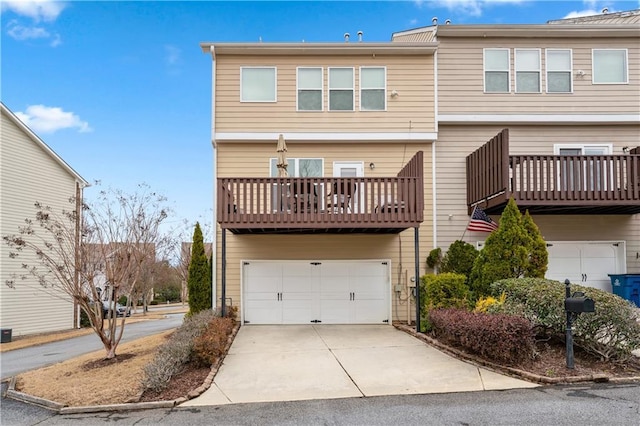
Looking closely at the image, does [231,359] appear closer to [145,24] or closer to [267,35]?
[267,35]

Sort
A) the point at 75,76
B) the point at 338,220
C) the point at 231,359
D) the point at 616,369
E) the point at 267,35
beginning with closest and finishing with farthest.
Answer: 1. the point at 616,369
2. the point at 231,359
3. the point at 338,220
4. the point at 267,35
5. the point at 75,76

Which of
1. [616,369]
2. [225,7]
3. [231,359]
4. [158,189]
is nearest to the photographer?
[616,369]

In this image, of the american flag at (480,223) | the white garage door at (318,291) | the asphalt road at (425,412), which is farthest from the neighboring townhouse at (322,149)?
the asphalt road at (425,412)

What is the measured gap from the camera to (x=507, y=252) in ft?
34.9

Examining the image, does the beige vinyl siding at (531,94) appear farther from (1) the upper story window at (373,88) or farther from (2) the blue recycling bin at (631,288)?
(2) the blue recycling bin at (631,288)

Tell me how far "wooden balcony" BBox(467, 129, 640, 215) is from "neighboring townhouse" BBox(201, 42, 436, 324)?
7.52ft

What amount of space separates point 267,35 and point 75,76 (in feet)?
30.8

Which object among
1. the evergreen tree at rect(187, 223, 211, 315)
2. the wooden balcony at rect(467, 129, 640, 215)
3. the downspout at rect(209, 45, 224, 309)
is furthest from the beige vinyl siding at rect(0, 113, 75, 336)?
the wooden balcony at rect(467, 129, 640, 215)

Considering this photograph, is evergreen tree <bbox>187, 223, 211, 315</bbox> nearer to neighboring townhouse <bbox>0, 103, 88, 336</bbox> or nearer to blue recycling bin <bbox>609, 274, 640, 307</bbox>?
neighboring townhouse <bbox>0, 103, 88, 336</bbox>

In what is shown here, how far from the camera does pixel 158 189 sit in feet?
42.0

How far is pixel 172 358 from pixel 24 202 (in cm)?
1501

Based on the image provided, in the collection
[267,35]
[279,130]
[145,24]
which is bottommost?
[279,130]

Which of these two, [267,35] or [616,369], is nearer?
[616,369]

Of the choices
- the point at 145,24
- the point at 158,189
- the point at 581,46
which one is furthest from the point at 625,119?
the point at 145,24
